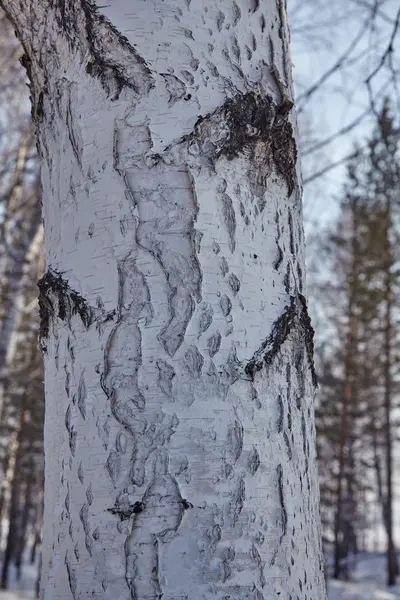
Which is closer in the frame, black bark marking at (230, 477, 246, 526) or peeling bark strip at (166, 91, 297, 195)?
black bark marking at (230, 477, 246, 526)

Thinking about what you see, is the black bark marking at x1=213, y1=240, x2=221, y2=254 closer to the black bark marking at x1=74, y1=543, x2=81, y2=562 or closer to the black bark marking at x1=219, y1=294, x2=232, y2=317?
the black bark marking at x1=219, y1=294, x2=232, y2=317

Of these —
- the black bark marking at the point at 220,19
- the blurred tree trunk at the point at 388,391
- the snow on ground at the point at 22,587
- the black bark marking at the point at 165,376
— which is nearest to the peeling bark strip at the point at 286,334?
the black bark marking at the point at 165,376

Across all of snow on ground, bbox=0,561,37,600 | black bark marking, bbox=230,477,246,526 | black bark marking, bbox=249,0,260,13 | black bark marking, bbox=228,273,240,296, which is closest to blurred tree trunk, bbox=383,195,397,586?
snow on ground, bbox=0,561,37,600

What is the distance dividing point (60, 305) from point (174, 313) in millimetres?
195

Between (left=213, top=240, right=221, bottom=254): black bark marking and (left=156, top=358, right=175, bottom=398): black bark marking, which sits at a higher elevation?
(left=213, top=240, right=221, bottom=254): black bark marking

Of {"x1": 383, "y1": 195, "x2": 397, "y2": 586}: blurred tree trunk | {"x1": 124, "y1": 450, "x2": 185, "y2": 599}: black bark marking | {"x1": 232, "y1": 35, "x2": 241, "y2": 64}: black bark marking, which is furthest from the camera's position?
{"x1": 383, "y1": 195, "x2": 397, "y2": 586}: blurred tree trunk

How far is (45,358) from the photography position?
Result: 104cm

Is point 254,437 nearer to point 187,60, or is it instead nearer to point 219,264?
point 219,264

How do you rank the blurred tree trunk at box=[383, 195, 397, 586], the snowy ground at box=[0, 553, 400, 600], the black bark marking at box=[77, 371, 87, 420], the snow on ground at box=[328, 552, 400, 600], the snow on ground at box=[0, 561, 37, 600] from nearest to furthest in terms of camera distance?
the black bark marking at box=[77, 371, 87, 420] < the snow on ground at box=[328, 552, 400, 600] < the snowy ground at box=[0, 553, 400, 600] < the snow on ground at box=[0, 561, 37, 600] < the blurred tree trunk at box=[383, 195, 397, 586]

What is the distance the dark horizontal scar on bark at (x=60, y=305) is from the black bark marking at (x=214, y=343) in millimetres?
143

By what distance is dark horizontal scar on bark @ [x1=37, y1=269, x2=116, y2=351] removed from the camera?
0.93 meters

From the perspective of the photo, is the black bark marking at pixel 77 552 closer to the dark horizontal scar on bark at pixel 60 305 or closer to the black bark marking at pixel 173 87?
the dark horizontal scar on bark at pixel 60 305

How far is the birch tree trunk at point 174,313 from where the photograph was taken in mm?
840

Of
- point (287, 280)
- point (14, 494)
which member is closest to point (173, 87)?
point (287, 280)
